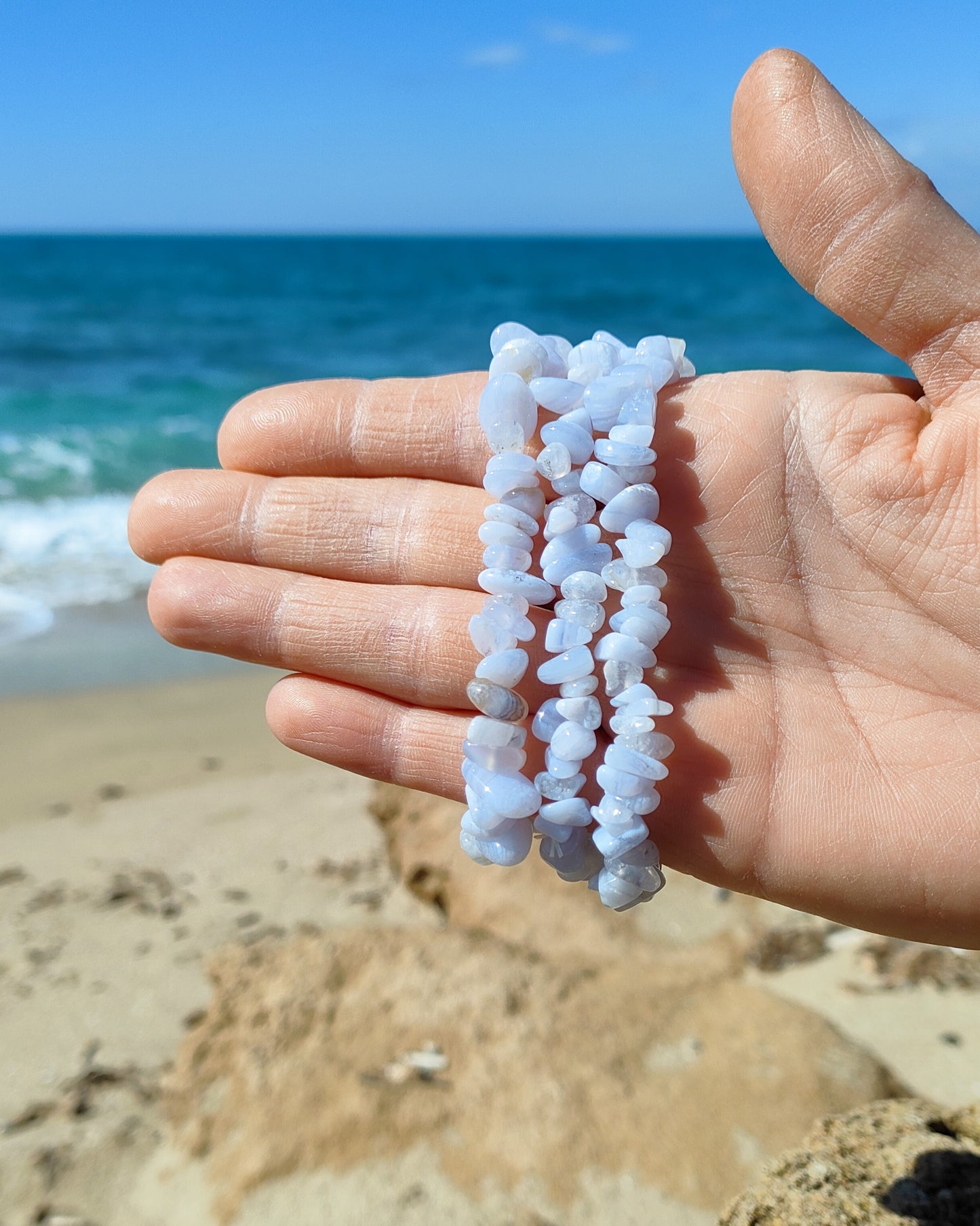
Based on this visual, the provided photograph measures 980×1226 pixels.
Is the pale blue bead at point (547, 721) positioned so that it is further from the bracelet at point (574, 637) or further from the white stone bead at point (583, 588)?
the white stone bead at point (583, 588)

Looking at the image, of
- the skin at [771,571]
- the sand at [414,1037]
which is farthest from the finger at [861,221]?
the sand at [414,1037]

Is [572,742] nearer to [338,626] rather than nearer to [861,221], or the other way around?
[338,626]

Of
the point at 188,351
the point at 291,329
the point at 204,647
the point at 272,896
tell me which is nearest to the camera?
the point at 204,647

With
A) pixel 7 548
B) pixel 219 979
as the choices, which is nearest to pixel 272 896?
pixel 219 979

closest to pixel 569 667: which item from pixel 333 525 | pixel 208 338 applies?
pixel 333 525

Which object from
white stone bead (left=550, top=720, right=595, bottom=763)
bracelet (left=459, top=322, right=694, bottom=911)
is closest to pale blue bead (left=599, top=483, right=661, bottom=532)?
bracelet (left=459, top=322, right=694, bottom=911)

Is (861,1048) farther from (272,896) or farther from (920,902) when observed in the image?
(272,896)

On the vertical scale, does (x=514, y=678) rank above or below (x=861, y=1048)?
above
